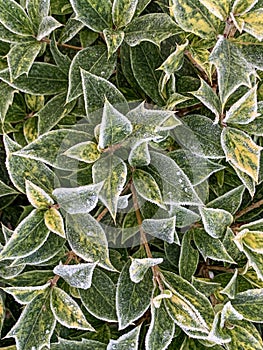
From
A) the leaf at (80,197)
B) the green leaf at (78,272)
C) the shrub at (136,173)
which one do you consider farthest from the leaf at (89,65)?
the green leaf at (78,272)

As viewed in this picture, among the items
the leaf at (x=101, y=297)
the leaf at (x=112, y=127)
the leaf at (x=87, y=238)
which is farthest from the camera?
the leaf at (x=101, y=297)

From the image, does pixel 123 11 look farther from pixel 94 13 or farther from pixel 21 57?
pixel 21 57

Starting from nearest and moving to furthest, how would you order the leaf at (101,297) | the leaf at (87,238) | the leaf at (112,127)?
the leaf at (112,127), the leaf at (87,238), the leaf at (101,297)

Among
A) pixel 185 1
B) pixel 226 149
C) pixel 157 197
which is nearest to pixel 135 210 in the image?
pixel 157 197

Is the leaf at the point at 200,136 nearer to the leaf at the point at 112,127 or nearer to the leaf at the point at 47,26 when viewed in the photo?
the leaf at the point at 112,127

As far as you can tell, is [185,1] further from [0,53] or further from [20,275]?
[20,275]

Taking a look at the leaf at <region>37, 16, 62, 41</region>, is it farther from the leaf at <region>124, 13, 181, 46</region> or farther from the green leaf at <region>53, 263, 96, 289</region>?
the green leaf at <region>53, 263, 96, 289</region>
